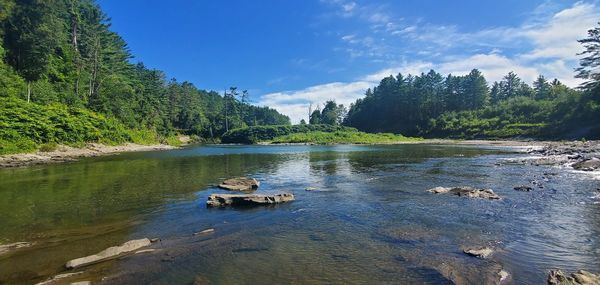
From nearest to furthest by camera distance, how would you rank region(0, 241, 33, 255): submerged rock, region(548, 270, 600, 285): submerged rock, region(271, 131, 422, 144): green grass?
region(548, 270, 600, 285): submerged rock
region(0, 241, 33, 255): submerged rock
region(271, 131, 422, 144): green grass

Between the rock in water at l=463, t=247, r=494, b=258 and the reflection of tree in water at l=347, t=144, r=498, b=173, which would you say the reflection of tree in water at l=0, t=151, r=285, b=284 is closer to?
the rock in water at l=463, t=247, r=494, b=258

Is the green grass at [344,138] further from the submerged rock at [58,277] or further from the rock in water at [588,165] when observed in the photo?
the submerged rock at [58,277]

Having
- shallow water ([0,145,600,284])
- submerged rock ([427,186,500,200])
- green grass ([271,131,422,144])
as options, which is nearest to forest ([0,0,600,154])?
green grass ([271,131,422,144])

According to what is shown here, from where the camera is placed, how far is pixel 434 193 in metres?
20.4

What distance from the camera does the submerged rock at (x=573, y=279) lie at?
7.68 meters

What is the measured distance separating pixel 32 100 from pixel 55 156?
20.1 metres

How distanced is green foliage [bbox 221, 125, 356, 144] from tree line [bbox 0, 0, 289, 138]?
16.1 metres

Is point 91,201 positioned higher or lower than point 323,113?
lower

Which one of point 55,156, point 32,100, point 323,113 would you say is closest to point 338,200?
point 55,156

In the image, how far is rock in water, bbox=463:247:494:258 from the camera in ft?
33.1

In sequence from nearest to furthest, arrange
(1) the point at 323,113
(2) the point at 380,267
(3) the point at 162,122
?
(2) the point at 380,267 < (3) the point at 162,122 < (1) the point at 323,113

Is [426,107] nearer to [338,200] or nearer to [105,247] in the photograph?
[338,200]

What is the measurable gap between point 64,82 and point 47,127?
2921 centimetres

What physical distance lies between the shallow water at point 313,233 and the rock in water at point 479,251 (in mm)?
333
